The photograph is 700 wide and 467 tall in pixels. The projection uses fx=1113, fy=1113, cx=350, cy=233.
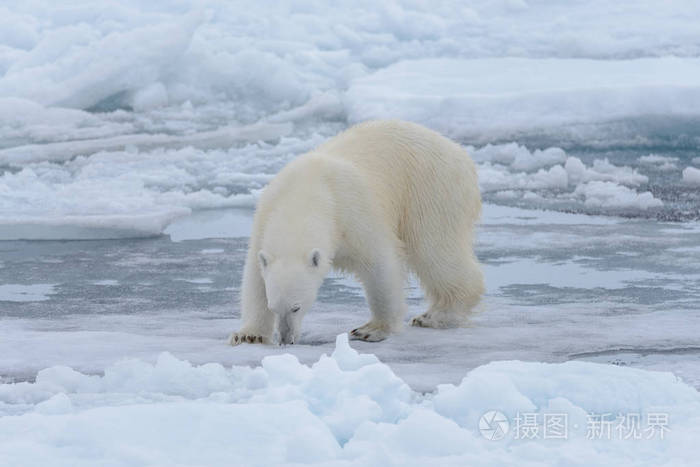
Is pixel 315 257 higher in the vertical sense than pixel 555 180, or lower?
higher

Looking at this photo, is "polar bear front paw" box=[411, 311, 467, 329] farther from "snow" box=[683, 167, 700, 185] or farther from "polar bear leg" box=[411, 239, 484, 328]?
"snow" box=[683, 167, 700, 185]

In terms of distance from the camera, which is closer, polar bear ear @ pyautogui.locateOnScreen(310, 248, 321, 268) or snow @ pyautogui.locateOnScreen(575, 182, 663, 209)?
polar bear ear @ pyautogui.locateOnScreen(310, 248, 321, 268)

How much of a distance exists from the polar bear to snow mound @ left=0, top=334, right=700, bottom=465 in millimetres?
604

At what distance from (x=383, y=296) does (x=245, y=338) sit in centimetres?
52

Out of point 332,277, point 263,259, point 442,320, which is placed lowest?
point 332,277

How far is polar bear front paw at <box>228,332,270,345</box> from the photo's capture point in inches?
155

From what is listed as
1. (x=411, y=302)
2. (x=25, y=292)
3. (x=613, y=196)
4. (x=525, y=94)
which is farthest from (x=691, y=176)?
(x=25, y=292)

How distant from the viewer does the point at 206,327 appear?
4.37 meters

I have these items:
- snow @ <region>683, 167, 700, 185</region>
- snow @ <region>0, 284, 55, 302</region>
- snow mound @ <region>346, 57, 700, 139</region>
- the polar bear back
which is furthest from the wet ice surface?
snow mound @ <region>346, 57, 700, 139</region>

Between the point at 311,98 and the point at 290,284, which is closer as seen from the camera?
the point at 290,284

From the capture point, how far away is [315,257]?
12.0ft

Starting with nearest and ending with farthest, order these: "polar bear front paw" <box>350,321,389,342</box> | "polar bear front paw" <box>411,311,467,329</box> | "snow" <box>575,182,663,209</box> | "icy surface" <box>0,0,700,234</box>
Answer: "polar bear front paw" <box>350,321,389,342</box>
"polar bear front paw" <box>411,311,467,329</box>
"snow" <box>575,182,663,209</box>
"icy surface" <box>0,0,700,234</box>

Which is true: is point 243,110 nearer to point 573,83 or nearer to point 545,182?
point 573,83

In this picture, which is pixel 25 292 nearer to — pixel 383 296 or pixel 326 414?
pixel 383 296
